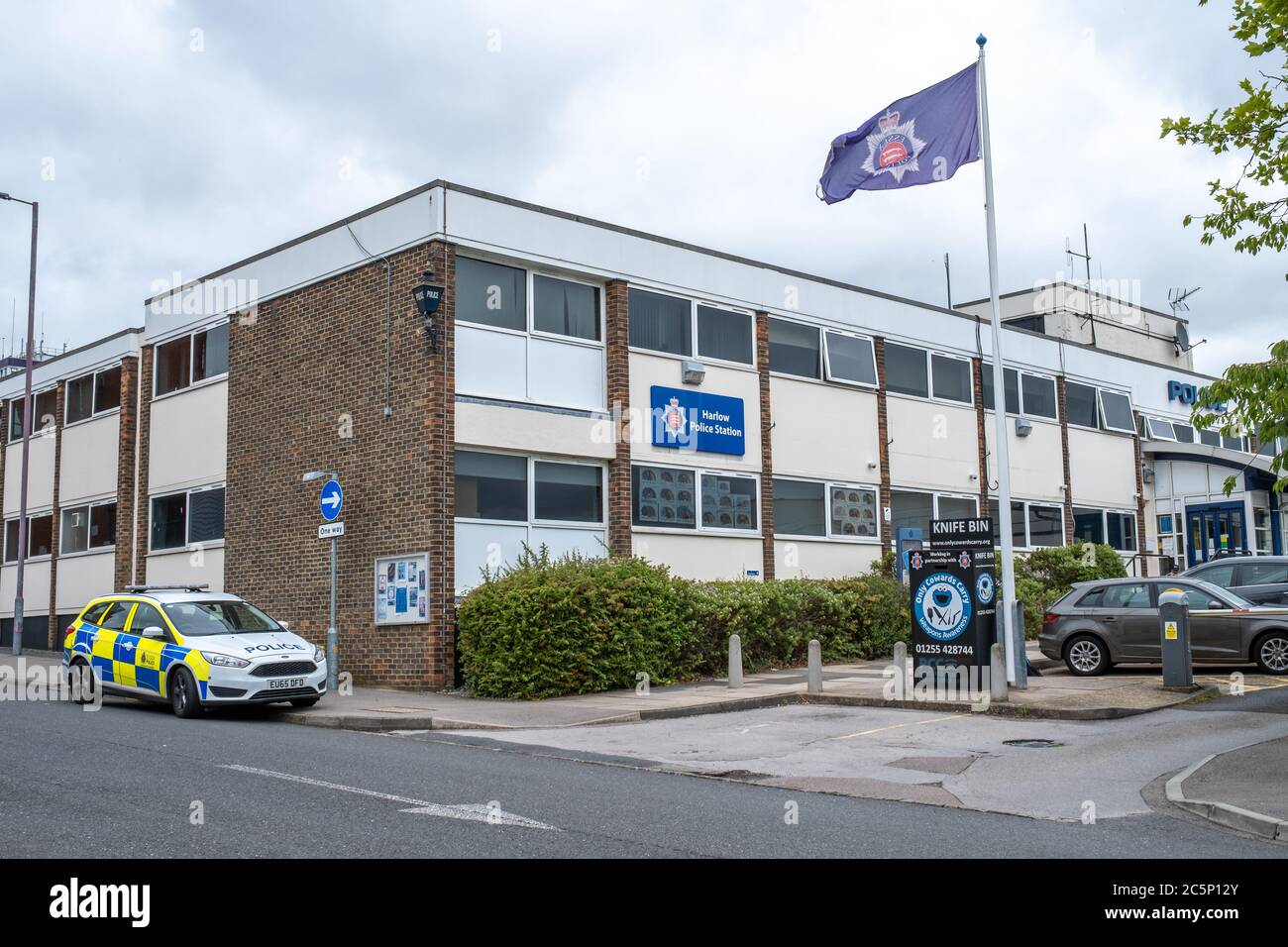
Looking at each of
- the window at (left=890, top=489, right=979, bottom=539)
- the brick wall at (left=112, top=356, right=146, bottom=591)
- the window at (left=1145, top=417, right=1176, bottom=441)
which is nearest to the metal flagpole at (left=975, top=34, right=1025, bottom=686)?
the window at (left=890, top=489, right=979, bottom=539)

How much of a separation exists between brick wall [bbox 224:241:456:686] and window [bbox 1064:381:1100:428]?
742 inches

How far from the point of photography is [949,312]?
93.8ft

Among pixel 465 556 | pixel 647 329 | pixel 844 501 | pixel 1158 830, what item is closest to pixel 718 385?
pixel 647 329

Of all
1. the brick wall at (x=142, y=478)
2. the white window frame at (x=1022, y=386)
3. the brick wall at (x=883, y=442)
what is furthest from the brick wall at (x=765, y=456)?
the brick wall at (x=142, y=478)

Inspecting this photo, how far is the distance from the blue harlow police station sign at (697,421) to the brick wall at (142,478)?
1122 cm

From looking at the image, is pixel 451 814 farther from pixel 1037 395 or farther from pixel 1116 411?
pixel 1116 411

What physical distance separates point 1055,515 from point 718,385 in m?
12.2

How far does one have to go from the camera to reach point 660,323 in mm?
22141

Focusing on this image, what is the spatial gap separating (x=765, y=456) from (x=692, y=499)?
2.14m

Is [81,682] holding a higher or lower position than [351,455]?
lower

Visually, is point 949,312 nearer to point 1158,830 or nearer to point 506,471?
point 506,471

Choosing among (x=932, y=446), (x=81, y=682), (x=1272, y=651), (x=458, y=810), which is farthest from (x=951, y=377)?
(x=458, y=810)

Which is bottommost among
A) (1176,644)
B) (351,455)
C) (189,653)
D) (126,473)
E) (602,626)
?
(1176,644)

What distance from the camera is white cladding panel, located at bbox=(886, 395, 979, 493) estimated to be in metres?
26.7
